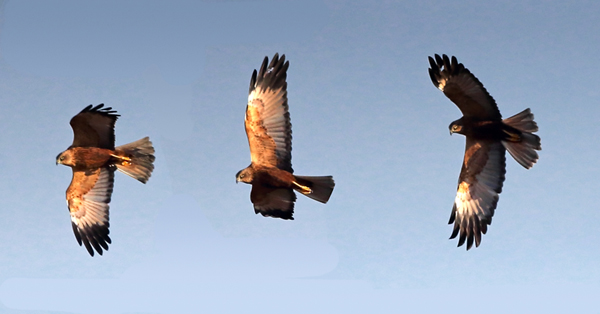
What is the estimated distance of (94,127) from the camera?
12.0 m

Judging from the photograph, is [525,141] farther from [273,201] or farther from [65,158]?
[65,158]

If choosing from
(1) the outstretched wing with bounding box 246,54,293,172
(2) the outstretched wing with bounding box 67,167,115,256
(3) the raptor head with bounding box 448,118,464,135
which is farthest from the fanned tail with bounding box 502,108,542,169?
(2) the outstretched wing with bounding box 67,167,115,256

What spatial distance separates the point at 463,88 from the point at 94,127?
5.70 m

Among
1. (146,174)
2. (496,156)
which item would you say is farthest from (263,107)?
(496,156)

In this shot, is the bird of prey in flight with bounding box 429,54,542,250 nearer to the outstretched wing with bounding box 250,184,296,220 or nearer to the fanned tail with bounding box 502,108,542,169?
the fanned tail with bounding box 502,108,542,169

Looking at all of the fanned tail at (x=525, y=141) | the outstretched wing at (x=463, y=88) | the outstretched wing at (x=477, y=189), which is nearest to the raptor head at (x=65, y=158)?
the outstretched wing at (x=463, y=88)

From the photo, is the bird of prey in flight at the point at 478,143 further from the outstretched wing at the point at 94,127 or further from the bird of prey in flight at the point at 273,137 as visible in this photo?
the outstretched wing at the point at 94,127

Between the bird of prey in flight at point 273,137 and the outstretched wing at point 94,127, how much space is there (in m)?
2.58

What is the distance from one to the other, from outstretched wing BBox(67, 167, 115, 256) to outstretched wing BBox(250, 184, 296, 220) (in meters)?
3.13

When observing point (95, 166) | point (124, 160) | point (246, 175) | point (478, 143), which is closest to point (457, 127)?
point (478, 143)

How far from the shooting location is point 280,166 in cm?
1080

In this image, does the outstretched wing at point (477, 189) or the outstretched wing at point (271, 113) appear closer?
the outstretched wing at point (271, 113)

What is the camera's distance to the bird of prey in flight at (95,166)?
39.3 feet

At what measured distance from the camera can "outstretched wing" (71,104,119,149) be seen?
11.8 metres
